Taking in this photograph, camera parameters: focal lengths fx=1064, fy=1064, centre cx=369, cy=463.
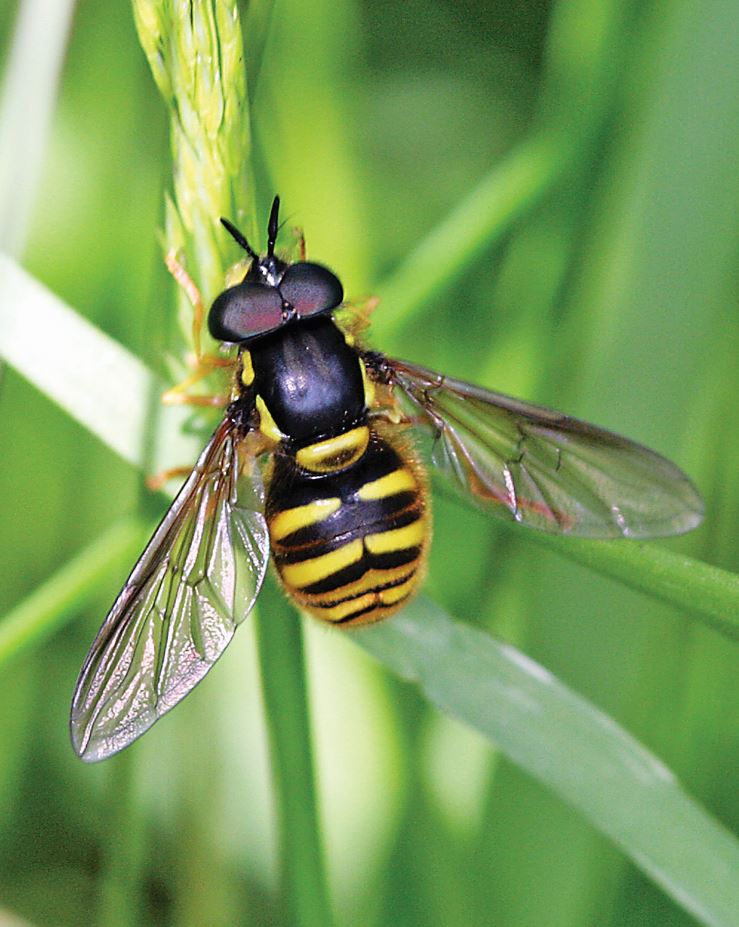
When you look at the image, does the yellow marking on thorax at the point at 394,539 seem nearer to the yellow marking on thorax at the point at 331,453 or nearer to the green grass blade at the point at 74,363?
the yellow marking on thorax at the point at 331,453

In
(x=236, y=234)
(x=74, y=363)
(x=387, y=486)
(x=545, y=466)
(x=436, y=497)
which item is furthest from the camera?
(x=436, y=497)

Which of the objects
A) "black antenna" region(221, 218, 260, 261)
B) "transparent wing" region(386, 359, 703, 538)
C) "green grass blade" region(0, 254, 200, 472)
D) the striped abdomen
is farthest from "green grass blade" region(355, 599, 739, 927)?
"black antenna" region(221, 218, 260, 261)

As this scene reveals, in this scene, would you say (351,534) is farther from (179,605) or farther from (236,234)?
(236,234)

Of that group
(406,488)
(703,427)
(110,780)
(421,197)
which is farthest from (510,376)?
(110,780)

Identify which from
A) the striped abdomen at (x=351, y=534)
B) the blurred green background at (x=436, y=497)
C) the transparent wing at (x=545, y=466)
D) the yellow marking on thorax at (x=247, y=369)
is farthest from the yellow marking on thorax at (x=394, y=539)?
the yellow marking on thorax at (x=247, y=369)

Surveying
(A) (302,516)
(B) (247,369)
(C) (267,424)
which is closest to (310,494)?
(A) (302,516)

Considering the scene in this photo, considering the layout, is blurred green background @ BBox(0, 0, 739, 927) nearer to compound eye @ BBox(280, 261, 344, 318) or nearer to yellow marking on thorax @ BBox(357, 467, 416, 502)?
compound eye @ BBox(280, 261, 344, 318)
